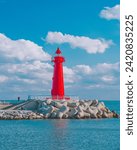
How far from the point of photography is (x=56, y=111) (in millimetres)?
43562

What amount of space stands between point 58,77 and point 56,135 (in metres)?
15.0

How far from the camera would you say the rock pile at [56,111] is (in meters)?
42.9

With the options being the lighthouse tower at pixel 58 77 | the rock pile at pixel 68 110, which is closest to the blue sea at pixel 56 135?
the rock pile at pixel 68 110

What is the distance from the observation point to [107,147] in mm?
25469

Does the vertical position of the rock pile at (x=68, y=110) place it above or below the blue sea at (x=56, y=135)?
above

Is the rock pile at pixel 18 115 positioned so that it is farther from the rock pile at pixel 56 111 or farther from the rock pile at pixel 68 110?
the rock pile at pixel 68 110

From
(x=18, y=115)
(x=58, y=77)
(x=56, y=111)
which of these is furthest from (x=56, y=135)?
(x=58, y=77)

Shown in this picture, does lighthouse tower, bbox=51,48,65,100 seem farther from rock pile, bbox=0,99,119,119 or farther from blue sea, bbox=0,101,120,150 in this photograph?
blue sea, bbox=0,101,120,150

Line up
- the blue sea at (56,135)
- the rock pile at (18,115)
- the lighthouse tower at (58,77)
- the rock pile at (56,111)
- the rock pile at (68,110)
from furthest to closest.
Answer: the lighthouse tower at (58,77) < the rock pile at (68,110) < the rock pile at (56,111) < the rock pile at (18,115) < the blue sea at (56,135)

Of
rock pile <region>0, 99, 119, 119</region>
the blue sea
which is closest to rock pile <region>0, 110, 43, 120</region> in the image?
rock pile <region>0, 99, 119, 119</region>

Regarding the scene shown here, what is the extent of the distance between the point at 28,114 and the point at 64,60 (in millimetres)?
6879

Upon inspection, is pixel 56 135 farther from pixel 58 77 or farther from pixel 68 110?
pixel 58 77

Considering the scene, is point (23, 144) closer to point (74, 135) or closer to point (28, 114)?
point (74, 135)

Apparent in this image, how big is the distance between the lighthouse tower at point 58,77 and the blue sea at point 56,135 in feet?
14.5
